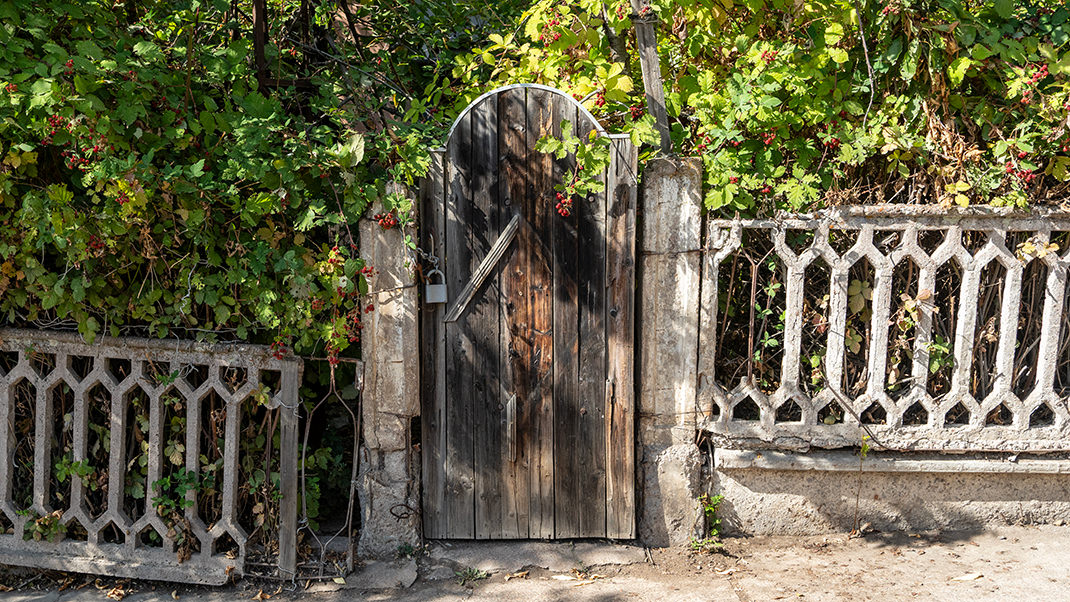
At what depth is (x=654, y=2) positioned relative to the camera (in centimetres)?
352

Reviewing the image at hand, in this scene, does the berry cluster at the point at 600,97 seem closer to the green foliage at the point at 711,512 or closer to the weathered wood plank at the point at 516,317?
the weathered wood plank at the point at 516,317

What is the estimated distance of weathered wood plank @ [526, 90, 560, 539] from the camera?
11.9ft

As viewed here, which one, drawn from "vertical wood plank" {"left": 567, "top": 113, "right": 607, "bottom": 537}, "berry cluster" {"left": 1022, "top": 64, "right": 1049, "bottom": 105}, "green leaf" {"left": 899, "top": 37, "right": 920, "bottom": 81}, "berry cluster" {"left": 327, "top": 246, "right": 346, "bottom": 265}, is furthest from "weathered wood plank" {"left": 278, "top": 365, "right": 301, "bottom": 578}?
"berry cluster" {"left": 1022, "top": 64, "right": 1049, "bottom": 105}

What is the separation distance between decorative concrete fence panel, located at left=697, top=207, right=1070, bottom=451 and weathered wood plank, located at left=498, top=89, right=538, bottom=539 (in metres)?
0.85

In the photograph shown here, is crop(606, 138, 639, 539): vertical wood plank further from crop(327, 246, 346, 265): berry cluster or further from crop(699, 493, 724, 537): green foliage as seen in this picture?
crop(327, 246, 346, 265): berry cluster

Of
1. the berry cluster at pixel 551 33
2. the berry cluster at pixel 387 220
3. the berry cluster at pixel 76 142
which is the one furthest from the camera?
the berry cluster at pixel 551 33

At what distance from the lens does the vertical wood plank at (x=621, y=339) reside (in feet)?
12.0

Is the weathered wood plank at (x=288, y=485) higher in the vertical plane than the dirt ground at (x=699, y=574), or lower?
higher

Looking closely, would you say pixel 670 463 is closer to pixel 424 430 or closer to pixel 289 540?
pixel 424 430

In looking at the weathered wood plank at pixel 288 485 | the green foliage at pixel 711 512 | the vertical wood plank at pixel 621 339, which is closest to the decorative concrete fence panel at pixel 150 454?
the weathered wood plank at pixel 288 485

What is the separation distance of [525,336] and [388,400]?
2.35ft

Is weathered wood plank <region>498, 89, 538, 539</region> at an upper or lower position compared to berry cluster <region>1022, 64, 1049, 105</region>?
lower

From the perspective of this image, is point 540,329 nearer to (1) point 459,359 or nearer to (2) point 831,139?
(1) point 459,359

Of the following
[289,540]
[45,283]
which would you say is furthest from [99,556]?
[45,283]
